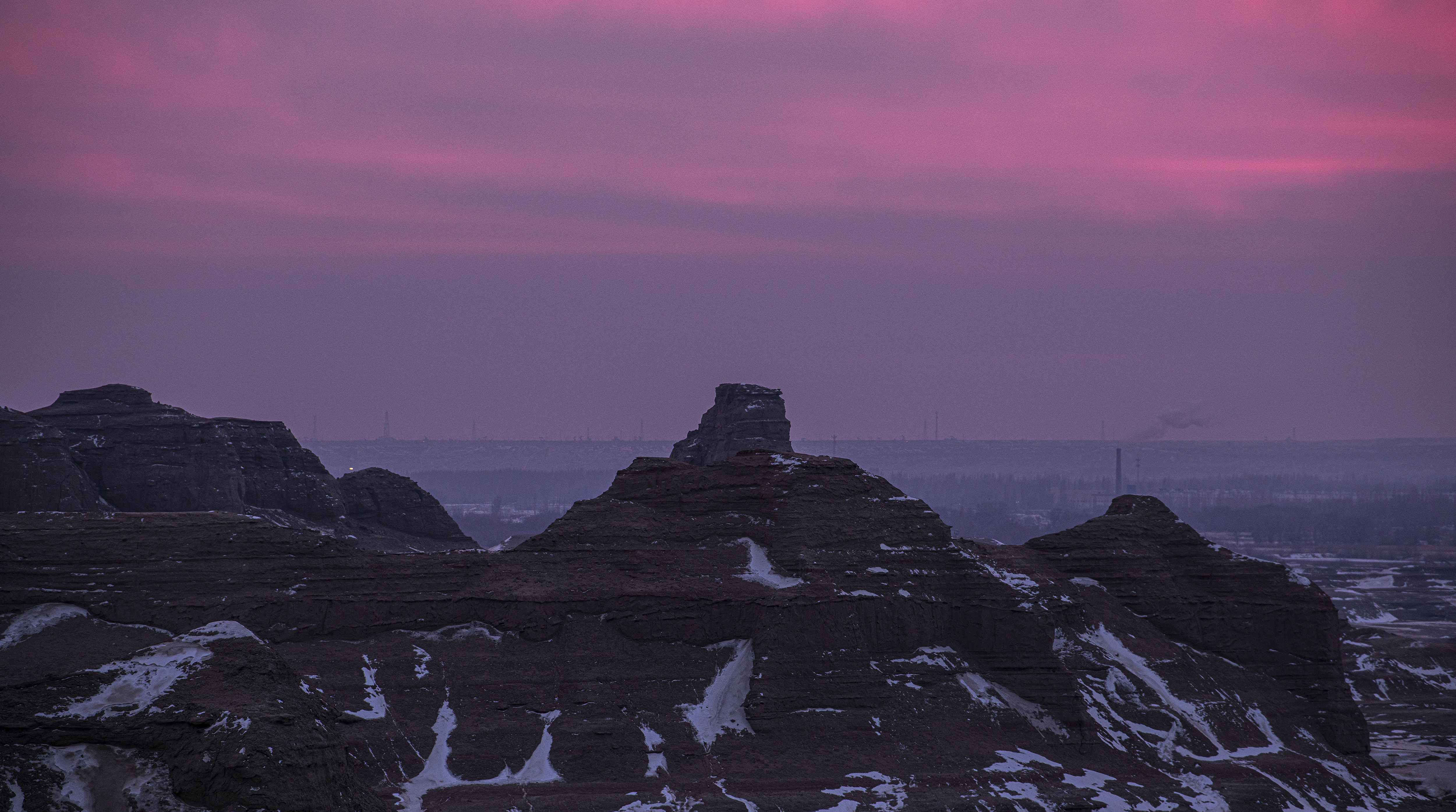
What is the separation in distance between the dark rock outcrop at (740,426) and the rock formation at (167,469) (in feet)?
84.5

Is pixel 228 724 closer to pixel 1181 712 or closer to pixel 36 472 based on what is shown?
pixel 1181 712

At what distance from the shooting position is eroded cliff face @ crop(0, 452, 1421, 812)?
227 ft

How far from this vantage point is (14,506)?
319ft

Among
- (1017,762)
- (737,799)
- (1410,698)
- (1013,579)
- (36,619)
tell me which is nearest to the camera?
(737,799)

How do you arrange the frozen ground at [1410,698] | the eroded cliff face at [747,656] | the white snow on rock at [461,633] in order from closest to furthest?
the eroded cliff face at [747,656] → the white snow on rock at [461,633] → the frozen ground at [1410,698]

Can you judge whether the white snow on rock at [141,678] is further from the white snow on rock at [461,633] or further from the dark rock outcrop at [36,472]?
the dark rock outcrop at [36,472]

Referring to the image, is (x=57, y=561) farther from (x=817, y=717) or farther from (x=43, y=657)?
(x=817, y=717)

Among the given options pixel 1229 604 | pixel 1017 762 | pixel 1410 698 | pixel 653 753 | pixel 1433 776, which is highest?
pixel 1229 604

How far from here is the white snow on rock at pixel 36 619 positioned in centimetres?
7038

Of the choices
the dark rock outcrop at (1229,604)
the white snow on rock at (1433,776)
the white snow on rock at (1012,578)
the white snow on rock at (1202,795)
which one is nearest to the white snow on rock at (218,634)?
the white snow on rock at (1012,578)

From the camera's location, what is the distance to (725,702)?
7469 centimetres

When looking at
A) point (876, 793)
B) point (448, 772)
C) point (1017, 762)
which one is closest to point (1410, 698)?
point (1017, 762)

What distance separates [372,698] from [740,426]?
6128 cm

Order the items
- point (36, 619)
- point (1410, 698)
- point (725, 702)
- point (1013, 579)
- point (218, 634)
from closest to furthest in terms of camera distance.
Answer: point (218, 634) → point (36, 619) → point (725, 702) → point (1013, 579) → point (1410, 698)
